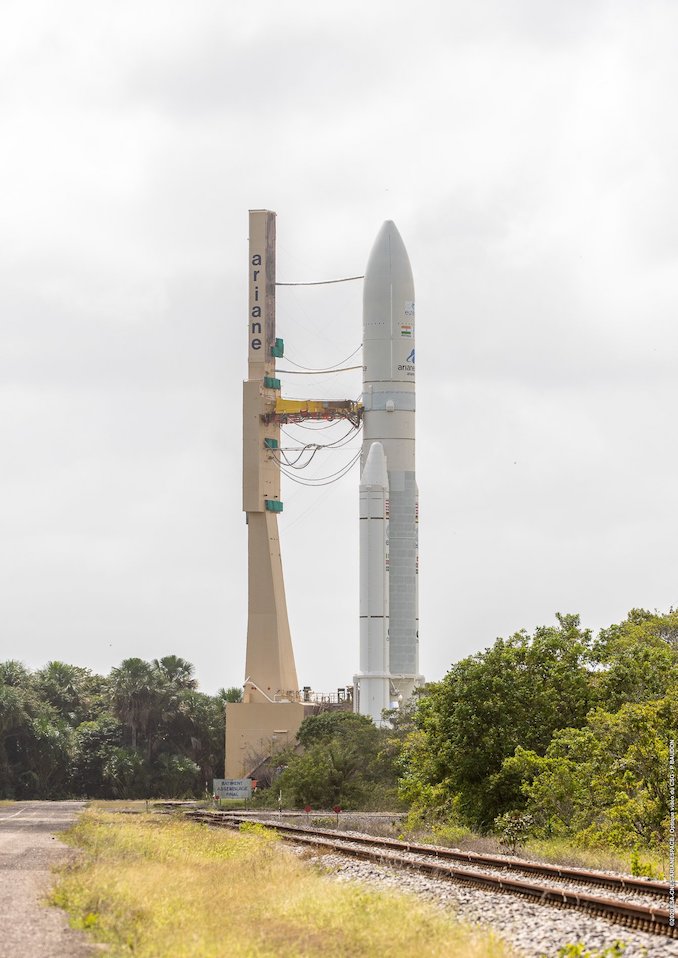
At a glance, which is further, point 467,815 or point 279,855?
point 467,815

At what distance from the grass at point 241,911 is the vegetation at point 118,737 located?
4966cm

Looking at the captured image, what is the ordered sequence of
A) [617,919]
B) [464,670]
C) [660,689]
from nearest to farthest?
1. [617,919]
2. [660,689]
3. [464,670]

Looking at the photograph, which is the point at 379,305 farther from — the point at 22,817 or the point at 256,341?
the point at 22,817

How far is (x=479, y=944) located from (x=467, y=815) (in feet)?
81.0

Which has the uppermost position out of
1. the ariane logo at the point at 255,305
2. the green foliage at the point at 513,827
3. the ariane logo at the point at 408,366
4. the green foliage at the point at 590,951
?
the ariane logo at the point at 255,305

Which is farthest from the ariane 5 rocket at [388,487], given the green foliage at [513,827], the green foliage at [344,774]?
the green foliage at [513,827]

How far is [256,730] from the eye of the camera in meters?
79.9

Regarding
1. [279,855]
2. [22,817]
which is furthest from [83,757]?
[279,855]

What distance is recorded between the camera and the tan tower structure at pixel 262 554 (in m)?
80.1

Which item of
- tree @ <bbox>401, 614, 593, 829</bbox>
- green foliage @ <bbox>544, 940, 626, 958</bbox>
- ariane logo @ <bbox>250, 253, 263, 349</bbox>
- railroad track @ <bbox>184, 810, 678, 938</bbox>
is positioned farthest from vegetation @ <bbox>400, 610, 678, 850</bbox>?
ariane logo @ <bbox>250, 253, 263, 349</bbox>

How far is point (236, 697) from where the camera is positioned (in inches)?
3533

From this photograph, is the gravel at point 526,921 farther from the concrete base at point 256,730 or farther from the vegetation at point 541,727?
the concrete base at point 256,730

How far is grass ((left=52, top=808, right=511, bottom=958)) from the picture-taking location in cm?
1805

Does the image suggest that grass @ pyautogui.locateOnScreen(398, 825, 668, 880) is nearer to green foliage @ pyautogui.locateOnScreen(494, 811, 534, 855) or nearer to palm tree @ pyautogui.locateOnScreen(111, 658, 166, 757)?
green foliage @ pyautogui.locateOnScreen(494, 811, 534, 855)
